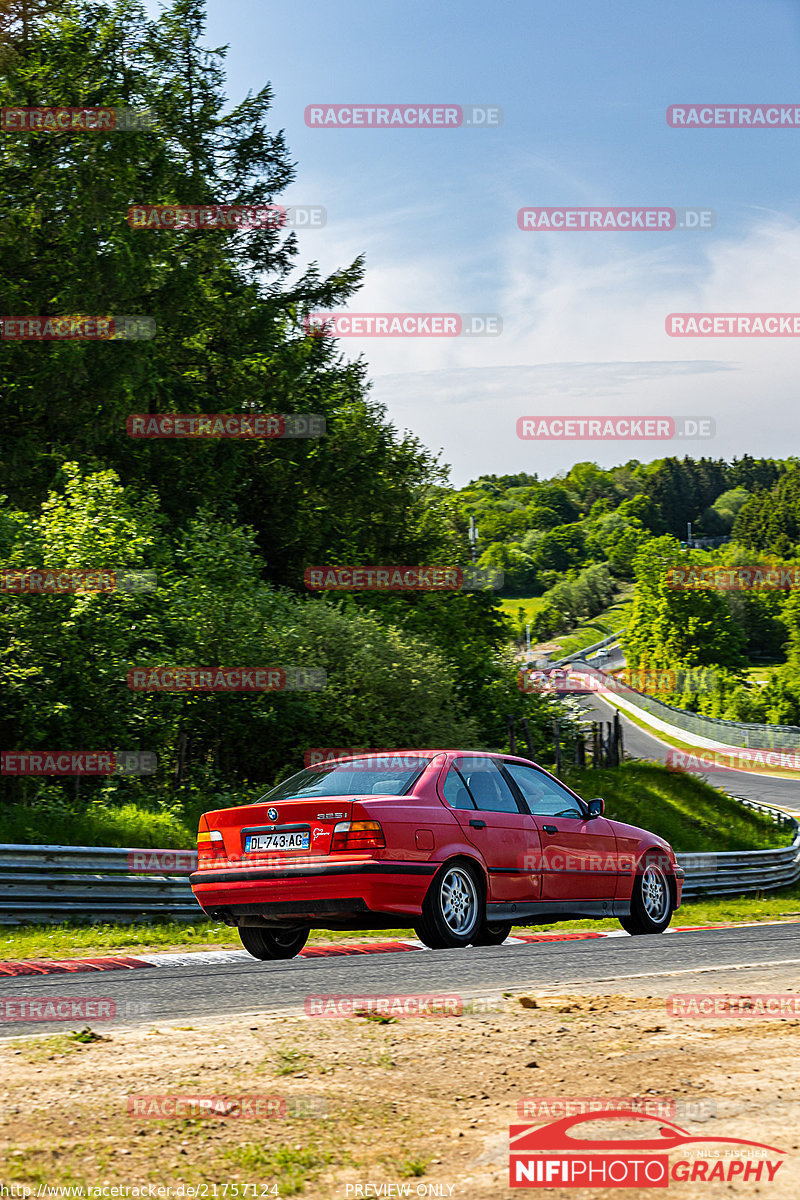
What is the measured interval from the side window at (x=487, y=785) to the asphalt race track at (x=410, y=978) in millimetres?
1100

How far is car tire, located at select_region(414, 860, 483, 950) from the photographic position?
28.4ft

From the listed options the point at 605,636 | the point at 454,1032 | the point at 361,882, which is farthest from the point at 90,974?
the point at 605,636

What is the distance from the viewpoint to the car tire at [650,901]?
11078mm

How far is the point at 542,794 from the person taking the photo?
10195 mm

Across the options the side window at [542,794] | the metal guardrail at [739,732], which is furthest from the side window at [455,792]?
the metal guardrail at [739,732]

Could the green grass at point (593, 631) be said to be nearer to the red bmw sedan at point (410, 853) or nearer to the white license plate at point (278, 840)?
the red bmw sedan at point (410, 853)

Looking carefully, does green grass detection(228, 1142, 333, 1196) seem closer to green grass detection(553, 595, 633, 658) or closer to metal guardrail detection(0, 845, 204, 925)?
metal guardrail detection(0, 845, 204, 925)

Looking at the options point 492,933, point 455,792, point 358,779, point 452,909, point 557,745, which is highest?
point 358,779

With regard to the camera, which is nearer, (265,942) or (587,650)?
(265,942)

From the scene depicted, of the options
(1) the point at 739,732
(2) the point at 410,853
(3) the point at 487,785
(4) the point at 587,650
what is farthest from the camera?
(4) the point at 587,650

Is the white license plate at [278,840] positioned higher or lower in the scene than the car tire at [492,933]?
higher

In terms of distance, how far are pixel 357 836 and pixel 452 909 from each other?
113 centimetres

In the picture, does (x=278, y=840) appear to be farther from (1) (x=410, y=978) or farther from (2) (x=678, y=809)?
(2) (x=678, y=809)

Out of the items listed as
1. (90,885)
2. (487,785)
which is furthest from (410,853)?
(90,885)
